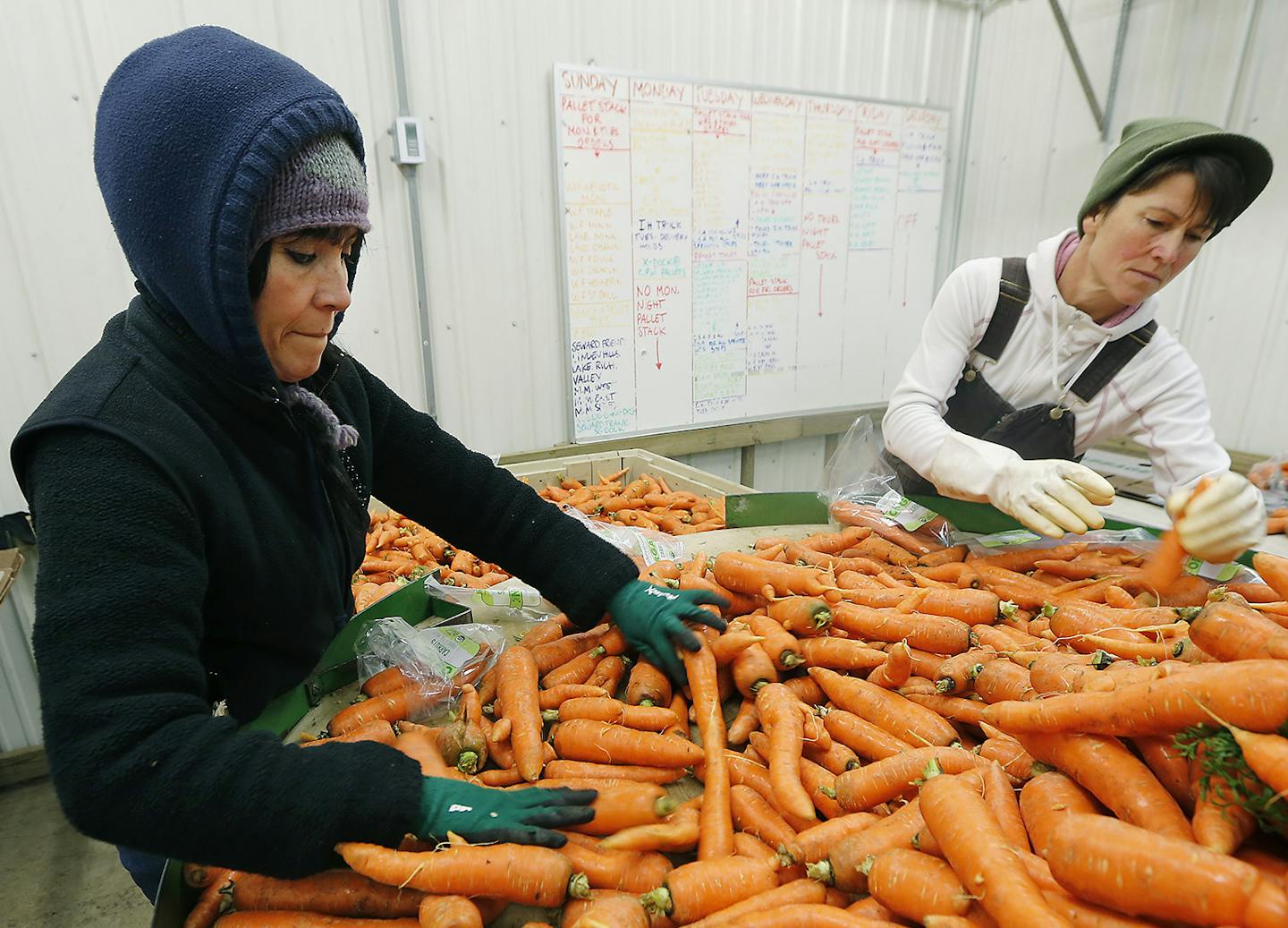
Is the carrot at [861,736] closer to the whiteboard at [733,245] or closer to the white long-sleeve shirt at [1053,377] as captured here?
the white long-sleeve shirt at [1053,377]

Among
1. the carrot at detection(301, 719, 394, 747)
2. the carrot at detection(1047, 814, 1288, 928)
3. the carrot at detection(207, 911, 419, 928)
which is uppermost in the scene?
the carrot at detection(1047, 814, 1288, 928)

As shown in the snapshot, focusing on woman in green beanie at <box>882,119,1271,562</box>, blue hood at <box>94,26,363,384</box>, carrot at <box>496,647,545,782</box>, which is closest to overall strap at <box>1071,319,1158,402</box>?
woman in green beanie at <box>882,119,1271,562</box>

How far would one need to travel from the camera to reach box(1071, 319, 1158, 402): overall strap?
5.73 feet

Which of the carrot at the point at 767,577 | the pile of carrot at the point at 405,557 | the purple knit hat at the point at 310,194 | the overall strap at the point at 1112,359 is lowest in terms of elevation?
the pile of carrot at the point at 405,557

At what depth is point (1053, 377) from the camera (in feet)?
5.99

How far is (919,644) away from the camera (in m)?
1.20

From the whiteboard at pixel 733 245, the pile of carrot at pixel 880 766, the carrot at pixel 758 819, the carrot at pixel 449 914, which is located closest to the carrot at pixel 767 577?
the pile of carrot at pixel 880 766

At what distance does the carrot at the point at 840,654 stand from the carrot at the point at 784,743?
0.11 m

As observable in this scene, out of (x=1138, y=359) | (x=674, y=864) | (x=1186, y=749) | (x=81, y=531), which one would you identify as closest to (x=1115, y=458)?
(x=1138, y=359)

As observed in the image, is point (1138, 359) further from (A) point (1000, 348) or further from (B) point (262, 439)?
(B) point (262, 439)

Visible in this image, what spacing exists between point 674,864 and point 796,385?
3314 millimetres

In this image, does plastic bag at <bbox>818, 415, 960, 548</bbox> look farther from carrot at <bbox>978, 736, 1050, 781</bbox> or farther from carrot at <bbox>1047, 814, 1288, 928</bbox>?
carrot at <bbox>1047, 814, 1288, 928</bbox>

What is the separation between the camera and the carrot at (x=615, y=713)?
43.9 inches

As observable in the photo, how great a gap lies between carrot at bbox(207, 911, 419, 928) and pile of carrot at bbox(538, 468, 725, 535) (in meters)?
1.78
